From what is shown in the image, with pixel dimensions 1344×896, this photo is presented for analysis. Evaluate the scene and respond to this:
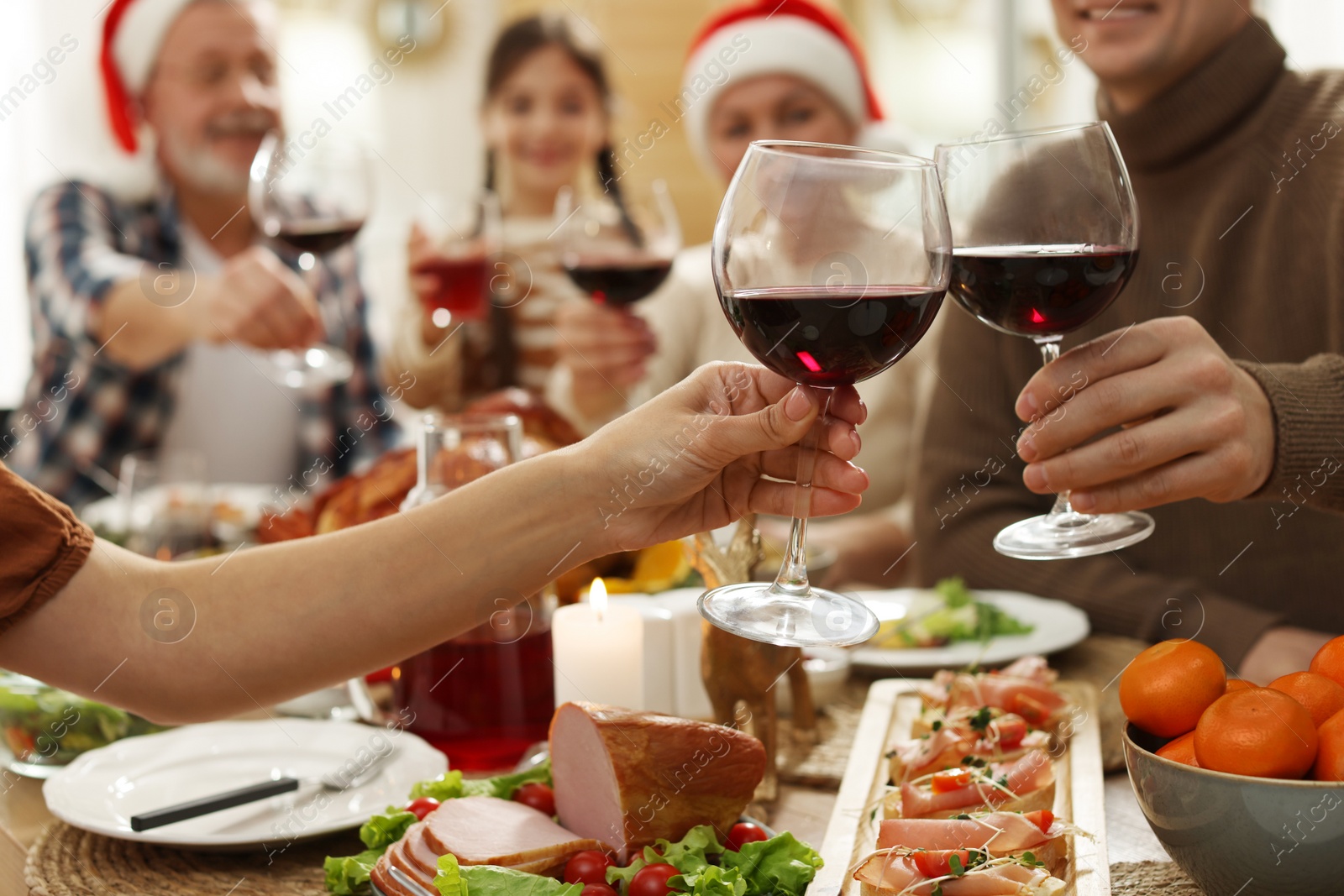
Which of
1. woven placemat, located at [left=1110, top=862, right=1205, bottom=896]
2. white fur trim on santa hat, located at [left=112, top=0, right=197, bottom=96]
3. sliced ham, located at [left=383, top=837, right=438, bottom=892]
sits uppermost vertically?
white fur trim on santa hat, located at [left=112, top=0, right=197, bottom=96]

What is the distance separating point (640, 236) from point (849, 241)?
1.24 meters

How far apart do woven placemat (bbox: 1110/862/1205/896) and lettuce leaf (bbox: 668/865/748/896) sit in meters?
0.29

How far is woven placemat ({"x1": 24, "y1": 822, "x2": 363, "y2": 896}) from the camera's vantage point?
38.2 inches

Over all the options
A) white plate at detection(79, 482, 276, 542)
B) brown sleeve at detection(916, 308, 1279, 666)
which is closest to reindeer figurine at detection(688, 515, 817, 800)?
brown sleeve at detection(916, 308, 1279, 666)

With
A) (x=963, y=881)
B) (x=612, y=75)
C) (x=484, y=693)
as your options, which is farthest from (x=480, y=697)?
(x=612, y=75)

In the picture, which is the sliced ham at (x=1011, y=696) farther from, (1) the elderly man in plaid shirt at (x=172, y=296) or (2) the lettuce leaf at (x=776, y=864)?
(1) the elderly man in plaid shirt at (x=172, y=296)

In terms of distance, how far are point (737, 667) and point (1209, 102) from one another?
126 centimetres

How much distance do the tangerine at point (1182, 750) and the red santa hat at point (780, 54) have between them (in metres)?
2.15

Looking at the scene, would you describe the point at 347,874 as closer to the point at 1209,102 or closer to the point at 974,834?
the point at 974,834

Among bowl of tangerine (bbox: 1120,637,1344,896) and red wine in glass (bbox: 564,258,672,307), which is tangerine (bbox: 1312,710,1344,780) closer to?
bowl of tangerine (bbox: 1120,637,1344,896)

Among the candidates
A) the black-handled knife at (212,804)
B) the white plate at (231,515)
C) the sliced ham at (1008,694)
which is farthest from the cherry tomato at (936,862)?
the white plate at (231,515)

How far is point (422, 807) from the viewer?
1010 millimetres

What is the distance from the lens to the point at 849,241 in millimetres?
794

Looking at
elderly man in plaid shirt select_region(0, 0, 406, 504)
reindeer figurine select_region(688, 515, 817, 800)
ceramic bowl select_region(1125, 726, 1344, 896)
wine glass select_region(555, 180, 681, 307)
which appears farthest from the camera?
elderly man in plaid shirt select_region(0, 0, 406, 504)
